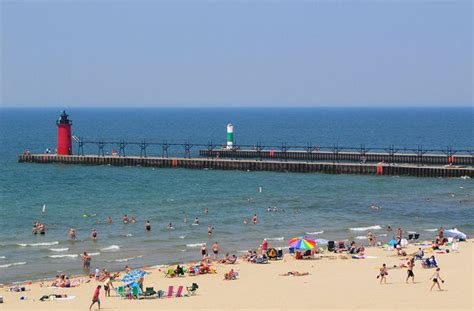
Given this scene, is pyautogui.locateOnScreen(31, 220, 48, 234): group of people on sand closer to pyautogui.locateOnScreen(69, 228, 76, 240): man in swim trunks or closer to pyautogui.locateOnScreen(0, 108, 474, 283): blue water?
pyautogui.locateOnScreen(0, 108, 474, 283): blue water

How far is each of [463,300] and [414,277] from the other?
16.8 feet

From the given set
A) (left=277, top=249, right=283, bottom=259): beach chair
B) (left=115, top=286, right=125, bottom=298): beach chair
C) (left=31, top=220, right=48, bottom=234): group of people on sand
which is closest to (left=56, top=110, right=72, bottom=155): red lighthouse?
(left=31, top=220, right=48, bottom=234): group of people on sand

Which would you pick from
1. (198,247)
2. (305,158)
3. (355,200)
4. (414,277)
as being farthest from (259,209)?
(305,158)

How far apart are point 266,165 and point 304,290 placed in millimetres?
54576

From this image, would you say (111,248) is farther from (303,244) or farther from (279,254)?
(303,244)

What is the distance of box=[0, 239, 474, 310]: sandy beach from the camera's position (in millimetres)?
32469

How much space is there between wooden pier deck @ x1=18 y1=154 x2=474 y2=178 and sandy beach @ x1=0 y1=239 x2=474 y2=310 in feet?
130

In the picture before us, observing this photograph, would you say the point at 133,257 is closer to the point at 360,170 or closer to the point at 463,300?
the point at 463,300

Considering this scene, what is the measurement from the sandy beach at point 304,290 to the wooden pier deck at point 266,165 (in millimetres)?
39751

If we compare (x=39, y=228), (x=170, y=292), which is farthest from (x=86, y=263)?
(x=39, y=228)

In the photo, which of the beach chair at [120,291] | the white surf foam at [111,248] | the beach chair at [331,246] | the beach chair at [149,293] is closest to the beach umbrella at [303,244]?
the beach chair at [331,246]

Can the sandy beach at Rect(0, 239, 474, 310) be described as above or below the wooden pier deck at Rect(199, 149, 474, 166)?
below

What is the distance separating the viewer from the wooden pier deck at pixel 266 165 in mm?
82125

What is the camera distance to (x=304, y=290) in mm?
35531
